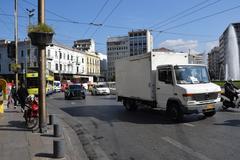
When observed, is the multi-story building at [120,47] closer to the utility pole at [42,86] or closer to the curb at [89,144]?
the curb at [89,144]

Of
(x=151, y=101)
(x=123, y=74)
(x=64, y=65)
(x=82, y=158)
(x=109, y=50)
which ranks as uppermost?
(x=109, y=50)

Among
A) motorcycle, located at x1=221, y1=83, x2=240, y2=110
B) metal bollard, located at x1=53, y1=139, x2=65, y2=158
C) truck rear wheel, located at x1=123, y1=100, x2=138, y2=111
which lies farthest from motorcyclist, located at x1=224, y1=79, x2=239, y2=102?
metal bollard, located at x1=53, y1=139, x2=65, y2=158

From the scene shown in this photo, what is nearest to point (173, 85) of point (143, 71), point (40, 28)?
point (143, 71)

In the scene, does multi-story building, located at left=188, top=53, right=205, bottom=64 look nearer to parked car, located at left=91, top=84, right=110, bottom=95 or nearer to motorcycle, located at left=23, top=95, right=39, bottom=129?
motorcycle, located at left=23, top=95, right=39, bottom=129

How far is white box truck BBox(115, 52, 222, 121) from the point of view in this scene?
13.1 meters

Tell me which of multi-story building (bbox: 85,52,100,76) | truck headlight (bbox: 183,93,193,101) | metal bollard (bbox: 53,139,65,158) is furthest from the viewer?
multi-story building (bbox: 85,52,100,76)

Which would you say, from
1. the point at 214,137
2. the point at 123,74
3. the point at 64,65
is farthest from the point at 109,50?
the point at 214,137

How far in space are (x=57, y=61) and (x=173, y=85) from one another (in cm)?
7444

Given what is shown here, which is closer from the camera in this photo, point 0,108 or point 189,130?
point 189,130

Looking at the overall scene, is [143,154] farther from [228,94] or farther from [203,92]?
[228,94]

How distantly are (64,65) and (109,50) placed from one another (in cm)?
5916

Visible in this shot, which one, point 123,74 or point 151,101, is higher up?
point 123,74

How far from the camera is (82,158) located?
818 cm

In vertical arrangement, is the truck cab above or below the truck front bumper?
above
